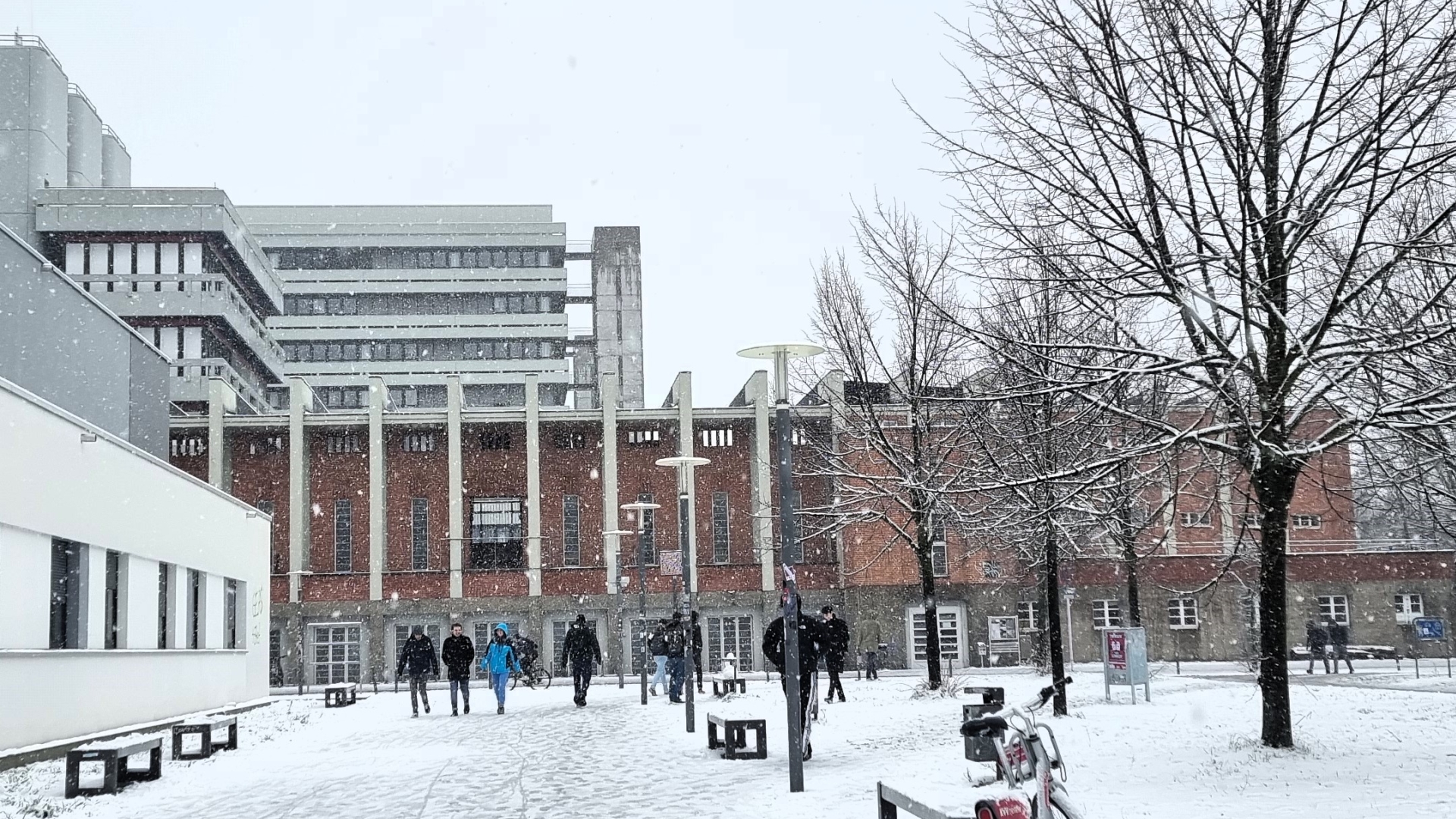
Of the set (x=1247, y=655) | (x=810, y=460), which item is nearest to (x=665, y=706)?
(x=810, y=460)

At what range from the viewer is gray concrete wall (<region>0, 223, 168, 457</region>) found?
2394 cm

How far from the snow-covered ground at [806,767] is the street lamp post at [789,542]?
47cm

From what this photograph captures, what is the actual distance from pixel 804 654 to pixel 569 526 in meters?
36.5

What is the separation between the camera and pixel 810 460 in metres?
37.5

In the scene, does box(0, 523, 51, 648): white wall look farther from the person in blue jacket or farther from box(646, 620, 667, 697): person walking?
box(646, 620, 667, 697): person walking

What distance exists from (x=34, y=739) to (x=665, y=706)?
11.5 m

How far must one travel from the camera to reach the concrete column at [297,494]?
4875 cm

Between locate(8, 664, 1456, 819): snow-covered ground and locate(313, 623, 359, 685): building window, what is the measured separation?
25.6 metres

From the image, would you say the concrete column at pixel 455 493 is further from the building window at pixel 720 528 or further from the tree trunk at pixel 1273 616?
Answer: the tree trunk at pixel 1273 616

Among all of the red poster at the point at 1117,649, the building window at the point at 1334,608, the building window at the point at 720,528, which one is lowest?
the building window at the point at 1334,608

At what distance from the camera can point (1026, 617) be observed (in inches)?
1912

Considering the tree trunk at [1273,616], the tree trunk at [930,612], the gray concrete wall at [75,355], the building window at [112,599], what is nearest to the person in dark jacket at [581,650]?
the tree trunk at [930,612]

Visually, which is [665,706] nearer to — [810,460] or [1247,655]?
[810,460]

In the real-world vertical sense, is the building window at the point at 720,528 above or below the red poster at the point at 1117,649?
above
